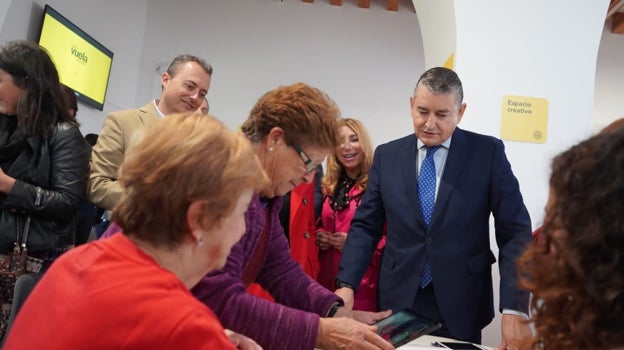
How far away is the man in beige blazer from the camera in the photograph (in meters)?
2.36

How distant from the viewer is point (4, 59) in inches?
87.1

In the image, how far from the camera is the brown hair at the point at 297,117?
158cm

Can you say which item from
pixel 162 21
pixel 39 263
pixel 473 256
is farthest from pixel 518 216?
pixel 162 21

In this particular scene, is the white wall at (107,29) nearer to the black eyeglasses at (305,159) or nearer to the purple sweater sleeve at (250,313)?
the black eyeglasses at (305,159)

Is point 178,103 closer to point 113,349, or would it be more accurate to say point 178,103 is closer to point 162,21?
point 113,349

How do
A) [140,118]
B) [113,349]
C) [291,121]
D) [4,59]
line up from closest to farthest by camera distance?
[113,349] < [291,121] < [4,59] < [140,118]

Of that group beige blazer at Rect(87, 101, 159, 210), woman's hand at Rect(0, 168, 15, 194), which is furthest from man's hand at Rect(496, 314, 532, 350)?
woman's hand at Rect(0, 168, 15, 194)

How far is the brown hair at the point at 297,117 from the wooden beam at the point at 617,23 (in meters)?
5.84

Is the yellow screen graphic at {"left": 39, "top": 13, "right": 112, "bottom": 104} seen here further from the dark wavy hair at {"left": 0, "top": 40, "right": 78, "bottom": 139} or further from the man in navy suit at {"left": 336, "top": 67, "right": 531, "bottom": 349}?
the man in navy suit at {"left": 336, "top": 67, "right": 531, "bottom": 349}

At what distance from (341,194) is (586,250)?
2476 mm

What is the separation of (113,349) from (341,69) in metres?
5.72

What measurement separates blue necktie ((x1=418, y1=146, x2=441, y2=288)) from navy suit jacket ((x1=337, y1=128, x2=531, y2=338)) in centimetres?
3

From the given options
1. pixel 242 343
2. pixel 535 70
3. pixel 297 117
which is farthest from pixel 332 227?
pixel 242 343

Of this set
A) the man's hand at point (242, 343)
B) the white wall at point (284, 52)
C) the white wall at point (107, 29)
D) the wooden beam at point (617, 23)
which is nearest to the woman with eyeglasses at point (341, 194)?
the man's hand at point (242, 343)
